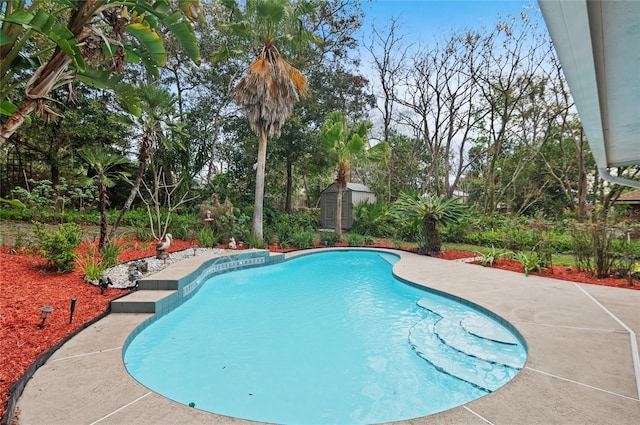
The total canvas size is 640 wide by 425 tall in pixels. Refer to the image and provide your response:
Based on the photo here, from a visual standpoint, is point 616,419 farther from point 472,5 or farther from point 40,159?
point 40,159

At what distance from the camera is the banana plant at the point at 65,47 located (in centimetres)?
256

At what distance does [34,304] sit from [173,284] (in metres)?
1.82

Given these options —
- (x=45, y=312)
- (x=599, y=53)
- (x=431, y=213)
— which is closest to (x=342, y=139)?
(x=431, y=213)

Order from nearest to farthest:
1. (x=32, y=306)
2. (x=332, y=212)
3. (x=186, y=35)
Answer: (x=32, y=306) → (x=186, y=35) → (x=332, y=212)

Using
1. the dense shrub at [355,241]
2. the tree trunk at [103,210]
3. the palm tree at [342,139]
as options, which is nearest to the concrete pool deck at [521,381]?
the tree trunk at [103,210]

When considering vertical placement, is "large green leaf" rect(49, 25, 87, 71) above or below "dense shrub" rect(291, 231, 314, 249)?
above

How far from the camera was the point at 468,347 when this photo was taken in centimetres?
388

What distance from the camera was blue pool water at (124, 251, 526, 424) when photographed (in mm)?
2867

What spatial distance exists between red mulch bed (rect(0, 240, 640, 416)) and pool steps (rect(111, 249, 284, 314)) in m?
0.33

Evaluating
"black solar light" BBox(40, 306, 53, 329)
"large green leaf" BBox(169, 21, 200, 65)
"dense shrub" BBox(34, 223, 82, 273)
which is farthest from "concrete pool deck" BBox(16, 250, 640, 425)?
"large green leaf" BBox(169, 21, 200, 65)

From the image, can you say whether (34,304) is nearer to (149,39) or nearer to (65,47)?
(65,47)

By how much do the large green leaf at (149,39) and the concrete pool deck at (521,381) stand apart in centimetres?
366

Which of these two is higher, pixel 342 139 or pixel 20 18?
pixel 342 139

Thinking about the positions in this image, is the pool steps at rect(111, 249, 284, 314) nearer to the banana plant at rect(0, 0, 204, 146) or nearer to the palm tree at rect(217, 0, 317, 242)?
the banana plant at rect(0, 0, 204, 146)
